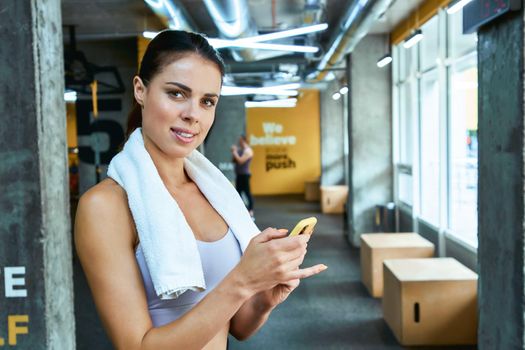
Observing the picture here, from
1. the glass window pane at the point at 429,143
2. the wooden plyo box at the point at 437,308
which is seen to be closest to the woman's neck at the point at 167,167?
the wooden plyo box at the point at 437,308

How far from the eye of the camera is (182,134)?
1230 mm

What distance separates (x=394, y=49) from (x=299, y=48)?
2.58 meters

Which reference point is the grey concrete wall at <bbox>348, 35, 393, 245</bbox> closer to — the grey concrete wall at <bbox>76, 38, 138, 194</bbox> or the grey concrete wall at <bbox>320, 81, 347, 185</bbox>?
the grey concrete wall at <bbox>76, 38, 138, 194</bbox>

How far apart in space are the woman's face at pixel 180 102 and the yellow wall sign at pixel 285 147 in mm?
16140

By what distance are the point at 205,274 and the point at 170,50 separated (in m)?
0.50

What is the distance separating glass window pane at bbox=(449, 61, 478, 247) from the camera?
20.4ft

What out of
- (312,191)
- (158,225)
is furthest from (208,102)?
(312,191)

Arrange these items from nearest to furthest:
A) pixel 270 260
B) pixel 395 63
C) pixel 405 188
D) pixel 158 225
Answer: pixel 270 260
pixel 158 225
pixel 395 63
pixel 405 188

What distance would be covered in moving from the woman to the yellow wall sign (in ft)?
52.3

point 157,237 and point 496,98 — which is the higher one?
point 496,98

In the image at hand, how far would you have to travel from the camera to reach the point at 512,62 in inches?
96.8

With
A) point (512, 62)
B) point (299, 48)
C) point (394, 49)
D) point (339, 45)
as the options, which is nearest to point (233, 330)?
point (512, 62)

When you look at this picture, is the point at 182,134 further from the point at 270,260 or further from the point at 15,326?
the point at 15,326

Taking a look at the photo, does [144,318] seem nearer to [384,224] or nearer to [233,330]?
[233,330]
